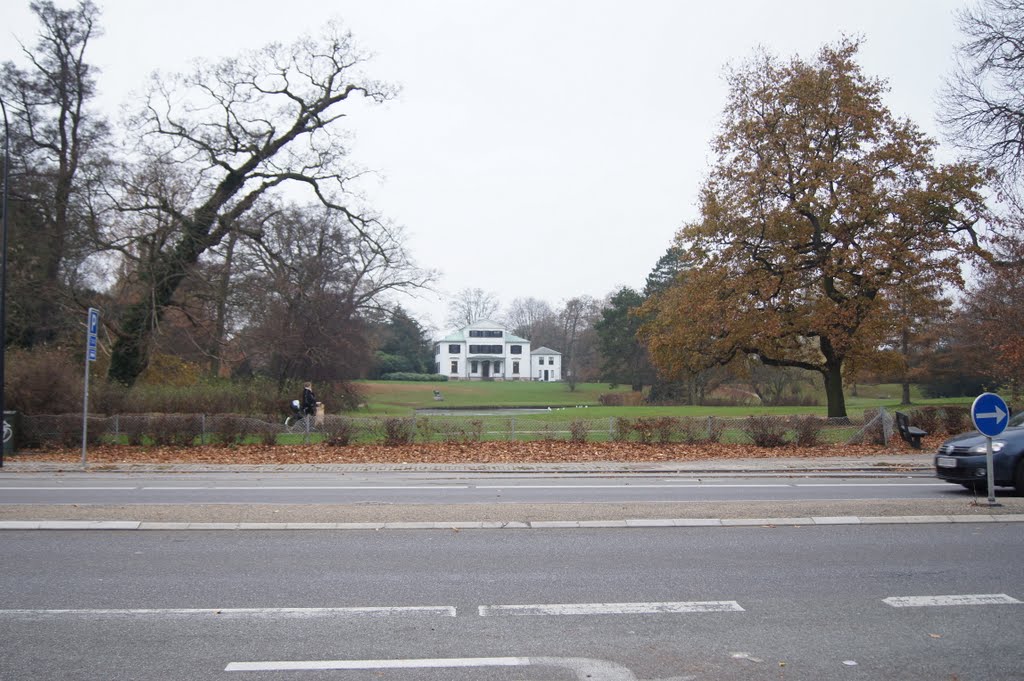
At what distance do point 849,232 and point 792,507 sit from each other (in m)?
20.6

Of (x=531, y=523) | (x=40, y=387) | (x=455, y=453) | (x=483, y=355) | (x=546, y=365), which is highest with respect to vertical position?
(x=483, y=355)

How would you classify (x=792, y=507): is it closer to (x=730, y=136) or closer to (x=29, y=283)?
(x=730, y=136)

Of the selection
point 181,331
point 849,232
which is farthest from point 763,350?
point 181,331

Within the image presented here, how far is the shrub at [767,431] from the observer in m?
21.7

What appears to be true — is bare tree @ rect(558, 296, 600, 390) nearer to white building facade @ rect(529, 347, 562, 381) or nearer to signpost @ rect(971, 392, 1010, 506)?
white building facade @ rect(529, 347, 562, 381)

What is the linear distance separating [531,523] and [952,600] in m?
4.61

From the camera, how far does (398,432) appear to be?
21.9m

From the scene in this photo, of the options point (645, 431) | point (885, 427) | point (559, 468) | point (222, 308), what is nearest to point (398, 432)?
point (559, 468)

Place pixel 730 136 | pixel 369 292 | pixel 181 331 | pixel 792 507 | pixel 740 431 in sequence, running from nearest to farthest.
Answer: pixel 792 507 < pixel 740 431 < pixel 730 136 < pixel 181 331 < pixel 369 292

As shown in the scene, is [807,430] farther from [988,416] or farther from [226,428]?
[226,428]

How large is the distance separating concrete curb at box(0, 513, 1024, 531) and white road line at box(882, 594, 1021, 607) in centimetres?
307

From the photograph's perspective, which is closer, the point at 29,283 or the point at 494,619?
the point at 494,619

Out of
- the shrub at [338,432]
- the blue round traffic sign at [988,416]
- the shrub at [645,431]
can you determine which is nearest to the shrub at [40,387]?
the shrub at [338,432]

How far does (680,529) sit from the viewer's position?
9570 millimetres
